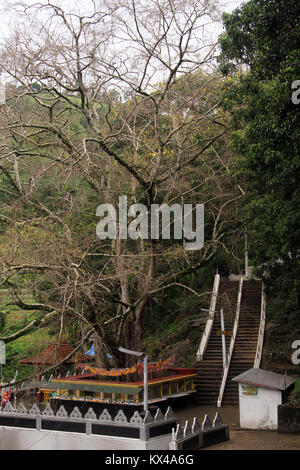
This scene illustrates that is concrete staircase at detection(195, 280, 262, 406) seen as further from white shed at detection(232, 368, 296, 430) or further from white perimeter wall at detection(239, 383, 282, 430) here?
white perimeter wall at detection(239, 383, 282, 430)

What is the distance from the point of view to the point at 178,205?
2612 centimetres

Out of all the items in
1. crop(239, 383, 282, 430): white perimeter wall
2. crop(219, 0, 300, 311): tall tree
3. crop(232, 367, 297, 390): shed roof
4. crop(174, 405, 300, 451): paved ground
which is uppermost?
crop(219, 0, 300, 311): tall tree

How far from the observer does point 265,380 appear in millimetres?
18297

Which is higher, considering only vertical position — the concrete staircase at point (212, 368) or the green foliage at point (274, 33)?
the green foliage at point (274, 33)

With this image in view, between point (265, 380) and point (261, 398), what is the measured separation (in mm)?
616

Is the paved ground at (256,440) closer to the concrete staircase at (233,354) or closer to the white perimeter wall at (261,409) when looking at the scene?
the white perimeter wall at (261,409)

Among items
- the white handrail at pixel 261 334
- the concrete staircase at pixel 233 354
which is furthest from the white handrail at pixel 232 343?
the white handrail at pixel 261 334

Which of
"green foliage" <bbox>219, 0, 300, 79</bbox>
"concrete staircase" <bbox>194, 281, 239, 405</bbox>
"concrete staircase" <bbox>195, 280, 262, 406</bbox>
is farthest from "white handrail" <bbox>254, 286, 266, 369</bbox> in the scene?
"green foliage" <bbox>219, 0, 300, 79</bbox>

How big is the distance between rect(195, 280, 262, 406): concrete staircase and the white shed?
13.0 ft

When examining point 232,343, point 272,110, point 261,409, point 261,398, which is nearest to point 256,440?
point 261,409

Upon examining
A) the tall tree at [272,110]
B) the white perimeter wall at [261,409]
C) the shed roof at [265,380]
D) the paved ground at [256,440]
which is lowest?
the paved ground at [256,440]

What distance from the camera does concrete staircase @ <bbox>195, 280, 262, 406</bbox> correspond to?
2480cm

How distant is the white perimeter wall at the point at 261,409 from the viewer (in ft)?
58.8
